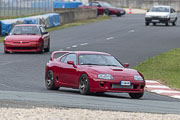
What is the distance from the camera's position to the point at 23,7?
59219 mm

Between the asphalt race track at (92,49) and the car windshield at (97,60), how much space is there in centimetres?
81

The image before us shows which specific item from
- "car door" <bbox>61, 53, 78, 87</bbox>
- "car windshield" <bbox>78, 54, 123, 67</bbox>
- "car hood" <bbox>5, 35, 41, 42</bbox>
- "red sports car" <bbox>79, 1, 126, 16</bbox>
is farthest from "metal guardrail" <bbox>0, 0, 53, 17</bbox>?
"car windshield" <bbox>78, 54, 123, 67</bbox>

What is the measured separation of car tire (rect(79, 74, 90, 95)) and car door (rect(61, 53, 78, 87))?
280 millimetres

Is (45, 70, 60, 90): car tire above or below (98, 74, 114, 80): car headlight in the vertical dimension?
below

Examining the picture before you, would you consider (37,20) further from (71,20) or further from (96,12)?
(96,12)

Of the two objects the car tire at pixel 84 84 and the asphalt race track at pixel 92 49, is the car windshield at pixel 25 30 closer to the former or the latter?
the asphalt race track at pixel 92 49

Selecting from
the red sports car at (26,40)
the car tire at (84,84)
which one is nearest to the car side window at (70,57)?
the car tire at (84,84)

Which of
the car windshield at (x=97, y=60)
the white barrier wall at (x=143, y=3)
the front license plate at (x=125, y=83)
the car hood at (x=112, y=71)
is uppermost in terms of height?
the car windshield at (x=97, y=60)

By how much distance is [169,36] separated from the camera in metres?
46.2

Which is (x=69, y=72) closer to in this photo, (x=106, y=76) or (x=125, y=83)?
(x=106, y=76)

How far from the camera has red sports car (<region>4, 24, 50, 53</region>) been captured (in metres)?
31.0

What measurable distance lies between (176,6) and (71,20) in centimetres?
3092

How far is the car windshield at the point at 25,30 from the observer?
3200cm

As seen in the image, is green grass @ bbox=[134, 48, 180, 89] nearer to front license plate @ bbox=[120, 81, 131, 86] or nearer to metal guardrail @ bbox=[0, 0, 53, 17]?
front license plate @ bbox=[120, 81, 131, 86]
